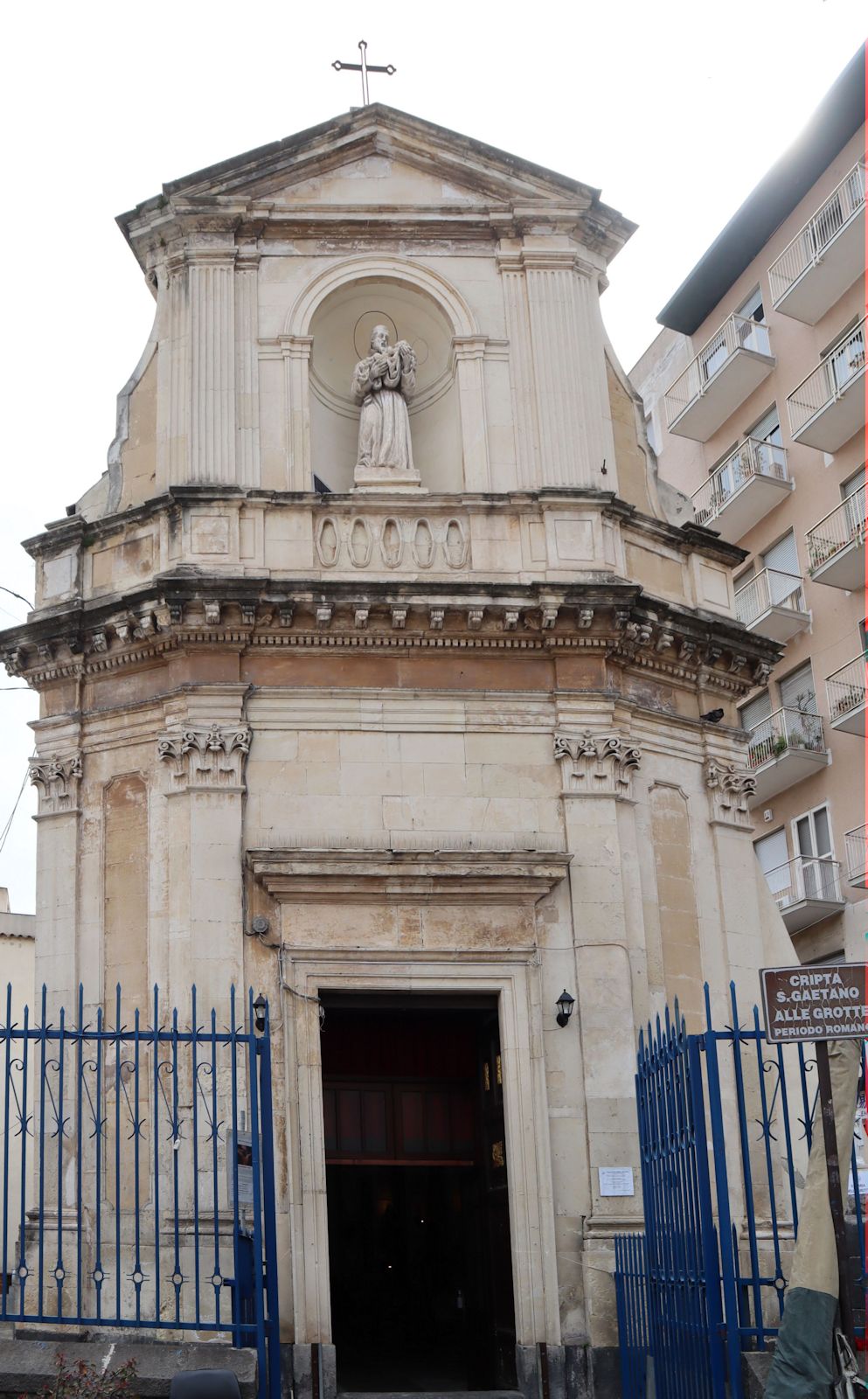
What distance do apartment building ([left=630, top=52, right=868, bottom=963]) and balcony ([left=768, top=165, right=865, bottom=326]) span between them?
3 centimetres

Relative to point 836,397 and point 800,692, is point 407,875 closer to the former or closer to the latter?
point 800,692

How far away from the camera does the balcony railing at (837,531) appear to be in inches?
1072

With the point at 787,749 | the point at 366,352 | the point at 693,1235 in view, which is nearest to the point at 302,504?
the point at 366,352

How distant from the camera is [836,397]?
27281 mm

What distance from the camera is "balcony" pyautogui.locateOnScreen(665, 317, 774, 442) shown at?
30672 millimetres

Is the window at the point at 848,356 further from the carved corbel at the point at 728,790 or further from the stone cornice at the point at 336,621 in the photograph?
the stone cornice at the point at 336,621

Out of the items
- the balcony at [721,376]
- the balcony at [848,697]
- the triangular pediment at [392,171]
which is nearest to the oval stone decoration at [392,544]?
the triangular pediment at [392,171]

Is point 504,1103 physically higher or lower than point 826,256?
lower

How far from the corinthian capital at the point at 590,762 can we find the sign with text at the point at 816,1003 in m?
7.51

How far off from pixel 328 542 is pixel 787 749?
12.6 meters

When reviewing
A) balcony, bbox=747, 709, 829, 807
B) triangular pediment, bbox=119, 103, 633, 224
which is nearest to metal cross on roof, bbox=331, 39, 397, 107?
triangular pediment, bbox=119, 103, 633, 224

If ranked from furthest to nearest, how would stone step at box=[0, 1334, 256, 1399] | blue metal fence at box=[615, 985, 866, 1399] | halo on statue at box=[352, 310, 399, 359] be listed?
halo on statue at box=[352, 310, 399, 359] < stone step at box=[0, 1334, 256, 1399] < blue metal fence at box=[615, 985, 866, 1399]

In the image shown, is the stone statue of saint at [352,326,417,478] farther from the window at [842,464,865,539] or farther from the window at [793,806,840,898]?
the window at [793,806,840,898]

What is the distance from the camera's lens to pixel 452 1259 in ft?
69.3
